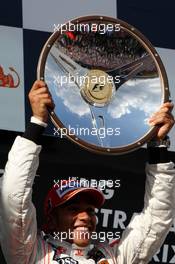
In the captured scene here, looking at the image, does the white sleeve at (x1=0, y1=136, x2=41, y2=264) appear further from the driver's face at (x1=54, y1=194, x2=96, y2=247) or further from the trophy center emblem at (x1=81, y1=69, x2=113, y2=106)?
the trophy center emblem at (x1=81, y1=69, x2=113, y2=106)

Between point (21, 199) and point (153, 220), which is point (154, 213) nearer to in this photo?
point (153, 220)

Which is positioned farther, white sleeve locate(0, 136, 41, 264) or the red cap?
the red cap

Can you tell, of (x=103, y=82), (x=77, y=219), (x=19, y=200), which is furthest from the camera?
(x=103, y=82)

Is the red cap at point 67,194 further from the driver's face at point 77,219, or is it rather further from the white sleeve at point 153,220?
the white sleeve at point 153,220

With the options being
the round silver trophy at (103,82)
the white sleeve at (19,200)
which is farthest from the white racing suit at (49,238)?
the round silver trophy at (103,82)

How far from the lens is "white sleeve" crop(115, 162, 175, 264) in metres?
2.18

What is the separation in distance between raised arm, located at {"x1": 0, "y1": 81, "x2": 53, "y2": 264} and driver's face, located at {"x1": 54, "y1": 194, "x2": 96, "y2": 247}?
0.40 ft

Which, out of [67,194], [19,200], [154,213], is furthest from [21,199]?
[154,213]

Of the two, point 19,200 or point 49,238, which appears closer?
point 19,200

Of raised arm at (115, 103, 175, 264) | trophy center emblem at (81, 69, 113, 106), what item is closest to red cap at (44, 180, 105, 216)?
raised arm at (115, 103, 175, 264)

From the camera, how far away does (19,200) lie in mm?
1988

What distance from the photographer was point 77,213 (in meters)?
2.15

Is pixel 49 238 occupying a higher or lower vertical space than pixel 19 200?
lower

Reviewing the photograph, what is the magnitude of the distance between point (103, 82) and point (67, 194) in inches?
12.9
